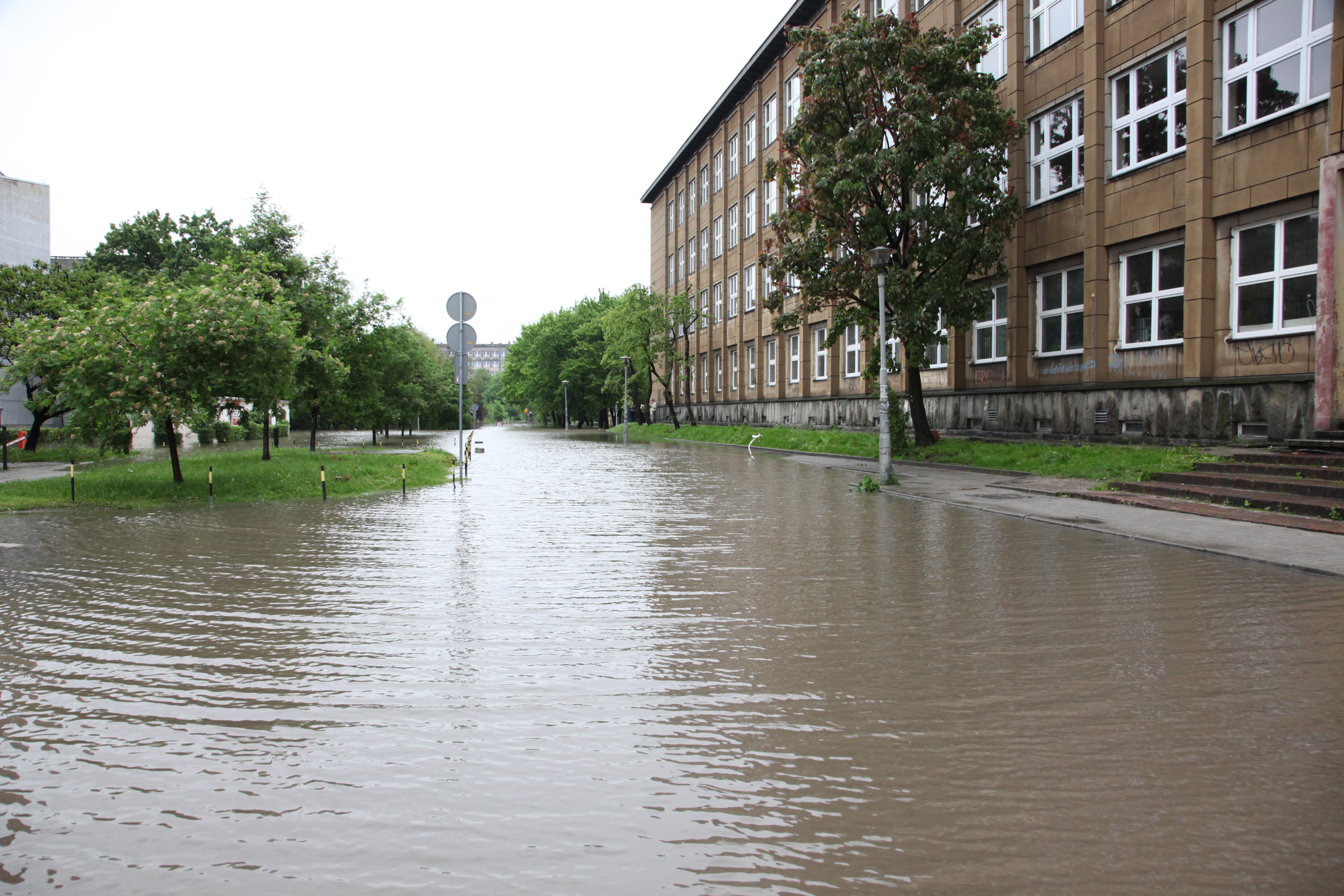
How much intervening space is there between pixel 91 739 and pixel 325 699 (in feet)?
3.67

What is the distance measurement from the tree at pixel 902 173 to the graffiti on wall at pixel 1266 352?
6568mm

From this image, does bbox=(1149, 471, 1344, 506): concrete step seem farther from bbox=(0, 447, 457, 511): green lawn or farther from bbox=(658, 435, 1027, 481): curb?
bbox=(0, 447, 457, 511): green lawn

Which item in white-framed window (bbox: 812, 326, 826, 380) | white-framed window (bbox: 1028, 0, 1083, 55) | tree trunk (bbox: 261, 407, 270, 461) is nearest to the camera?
tree trunk (bbox: 261, 407, 270, 461)

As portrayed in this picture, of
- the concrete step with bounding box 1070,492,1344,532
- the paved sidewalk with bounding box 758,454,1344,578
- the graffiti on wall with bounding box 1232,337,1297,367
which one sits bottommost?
the paved sidewalk with bounding box 758,454,1344,578

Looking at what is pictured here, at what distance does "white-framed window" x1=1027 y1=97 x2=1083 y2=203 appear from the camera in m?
22.0

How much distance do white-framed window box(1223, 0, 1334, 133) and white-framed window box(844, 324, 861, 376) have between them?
17808 millimetres

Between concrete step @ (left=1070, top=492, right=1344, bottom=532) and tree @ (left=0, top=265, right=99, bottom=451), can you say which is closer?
concrete step @ (left=1070, top=492, right=1344, bottom=532)

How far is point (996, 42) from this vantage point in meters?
25.5

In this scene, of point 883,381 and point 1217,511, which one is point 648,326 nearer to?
point 883,381

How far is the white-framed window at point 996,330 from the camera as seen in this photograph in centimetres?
2494

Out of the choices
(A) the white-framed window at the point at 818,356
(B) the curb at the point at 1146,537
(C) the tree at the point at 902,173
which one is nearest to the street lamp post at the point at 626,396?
(A) the white-framed window at the point at 818,356

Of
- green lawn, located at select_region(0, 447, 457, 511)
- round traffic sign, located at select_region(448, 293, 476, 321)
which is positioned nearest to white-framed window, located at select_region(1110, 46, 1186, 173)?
round traffic sign, located at select_region(448, 293, 476, 321)

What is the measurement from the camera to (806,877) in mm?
3045

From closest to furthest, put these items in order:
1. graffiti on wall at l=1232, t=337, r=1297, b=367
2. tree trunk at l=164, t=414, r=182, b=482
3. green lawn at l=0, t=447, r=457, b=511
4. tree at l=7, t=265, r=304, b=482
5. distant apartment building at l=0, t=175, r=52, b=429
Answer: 1. graffiti on wall at l=1232, t=337, r=1297, b=367
2. green lawn at l=0, t=447, r=457, b=511
3. tree at l=7, t=265, r=304, b=482
4. tree trunk at l=164, t=414, r=182, b=482
5. distant apartment building at l=0, t=175, r=52, b=429
